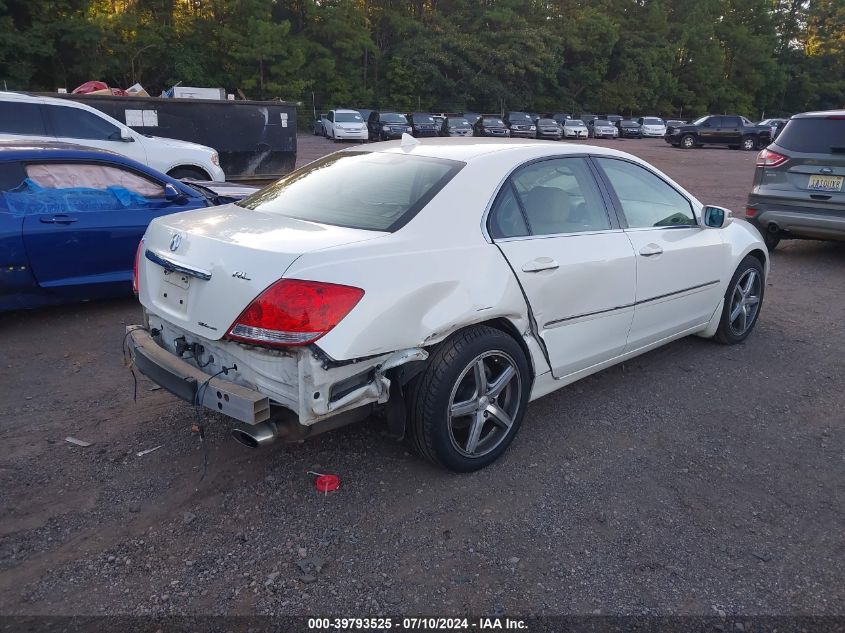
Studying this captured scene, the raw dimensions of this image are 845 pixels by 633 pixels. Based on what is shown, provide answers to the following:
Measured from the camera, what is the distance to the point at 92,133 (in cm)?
948

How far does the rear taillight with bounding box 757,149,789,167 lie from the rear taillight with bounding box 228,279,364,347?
23.8 ft

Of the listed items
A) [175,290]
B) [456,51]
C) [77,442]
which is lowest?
[77,442]

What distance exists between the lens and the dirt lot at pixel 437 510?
104 inches

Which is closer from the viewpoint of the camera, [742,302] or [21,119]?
[742,302]

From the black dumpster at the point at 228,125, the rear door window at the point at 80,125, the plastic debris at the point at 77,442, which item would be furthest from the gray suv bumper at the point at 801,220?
the rear door window at the point at 80,125

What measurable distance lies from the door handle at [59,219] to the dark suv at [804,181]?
24.7 ft

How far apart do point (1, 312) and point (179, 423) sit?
8.45 feet

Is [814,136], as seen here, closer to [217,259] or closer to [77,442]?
[217,259]

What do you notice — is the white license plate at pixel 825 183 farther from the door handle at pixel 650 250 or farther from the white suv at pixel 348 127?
the white suv at pixel 348 127

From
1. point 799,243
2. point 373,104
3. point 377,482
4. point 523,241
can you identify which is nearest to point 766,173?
point 799,243

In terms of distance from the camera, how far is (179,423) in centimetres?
390

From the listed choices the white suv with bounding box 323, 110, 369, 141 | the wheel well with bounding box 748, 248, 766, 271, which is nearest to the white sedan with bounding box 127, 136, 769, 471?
the wheel well with bounding box 748, 248, 766, 271

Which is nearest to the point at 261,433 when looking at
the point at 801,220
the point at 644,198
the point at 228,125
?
the point at 644,198

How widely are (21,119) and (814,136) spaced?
9810 millimetres
